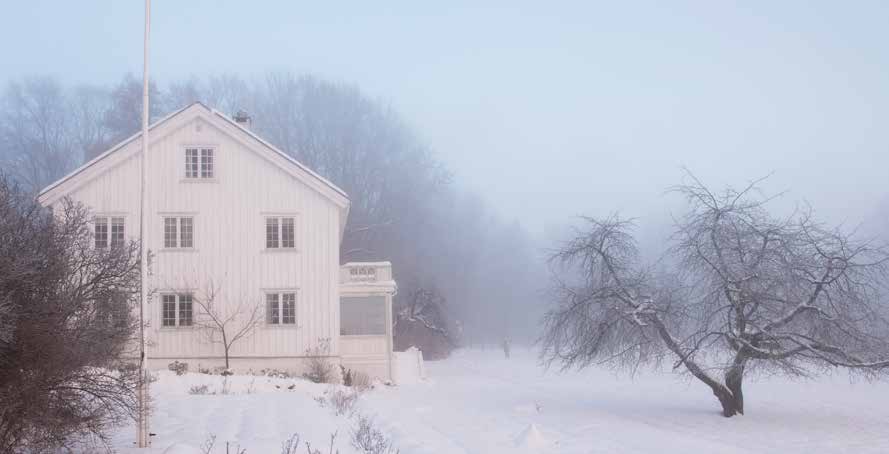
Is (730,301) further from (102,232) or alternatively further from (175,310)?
(102,232)

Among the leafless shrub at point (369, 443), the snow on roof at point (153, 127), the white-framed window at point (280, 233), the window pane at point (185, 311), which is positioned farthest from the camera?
the white-framed window at point (280, 233)

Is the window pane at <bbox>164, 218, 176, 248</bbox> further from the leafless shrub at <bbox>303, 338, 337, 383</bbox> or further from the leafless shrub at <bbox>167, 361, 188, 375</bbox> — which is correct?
the leafless shrub at <bbox>303, 338, 337, 383</bbox>

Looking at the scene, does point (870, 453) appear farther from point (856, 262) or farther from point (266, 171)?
point (266, 171)

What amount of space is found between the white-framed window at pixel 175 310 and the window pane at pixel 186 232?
1683mm

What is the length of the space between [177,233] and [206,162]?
2.52 metres

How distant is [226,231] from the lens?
27.2 metres

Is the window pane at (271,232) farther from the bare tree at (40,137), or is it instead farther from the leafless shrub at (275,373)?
the bare tree at (40,137)

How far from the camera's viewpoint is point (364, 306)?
2978cm

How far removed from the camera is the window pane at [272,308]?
2730cm

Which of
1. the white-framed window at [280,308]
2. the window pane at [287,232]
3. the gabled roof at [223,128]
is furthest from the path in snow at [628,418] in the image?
the gabled roof at [223,128]

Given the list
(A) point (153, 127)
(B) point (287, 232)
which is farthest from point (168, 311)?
(A) point (153, 127)

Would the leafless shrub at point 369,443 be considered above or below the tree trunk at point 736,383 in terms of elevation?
above

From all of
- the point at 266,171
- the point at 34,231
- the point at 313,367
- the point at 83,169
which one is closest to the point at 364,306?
the point at 313,367

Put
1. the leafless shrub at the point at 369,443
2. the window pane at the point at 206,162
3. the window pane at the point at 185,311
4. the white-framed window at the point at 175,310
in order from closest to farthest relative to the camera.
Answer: the leafless shrub at the point at 369,443
the white-framed window at the point at 175,310
the window pane at the point at 185,311
the window pane at the point at 206,162
